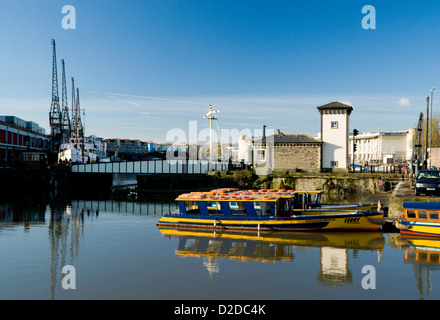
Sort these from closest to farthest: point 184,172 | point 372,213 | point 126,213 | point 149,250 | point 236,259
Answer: point 236,259 < point 149,250 < point 372,213 < point 126,213 < point 184,172

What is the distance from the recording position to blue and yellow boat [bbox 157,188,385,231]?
24938 mm

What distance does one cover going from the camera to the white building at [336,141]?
56906 mm

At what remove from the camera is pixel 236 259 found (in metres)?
18.9

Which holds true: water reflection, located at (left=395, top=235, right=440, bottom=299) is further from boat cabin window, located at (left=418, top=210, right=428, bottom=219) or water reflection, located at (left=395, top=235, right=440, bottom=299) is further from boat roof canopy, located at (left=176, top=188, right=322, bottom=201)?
boat roof canopy, located at (left=176, top=188, right=322, bottom=201)

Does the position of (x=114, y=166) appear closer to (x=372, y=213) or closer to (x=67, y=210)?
(x=67, y=210)

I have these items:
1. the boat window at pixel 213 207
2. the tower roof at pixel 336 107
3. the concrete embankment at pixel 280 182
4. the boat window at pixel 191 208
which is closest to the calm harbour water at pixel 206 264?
the boat window at pixel 213 207

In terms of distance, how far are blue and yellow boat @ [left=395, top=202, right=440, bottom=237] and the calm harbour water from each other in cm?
93

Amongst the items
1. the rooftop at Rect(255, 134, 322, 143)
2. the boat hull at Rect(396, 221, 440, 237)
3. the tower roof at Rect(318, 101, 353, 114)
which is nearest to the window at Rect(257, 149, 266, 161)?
the rooftop at Rect(255, 134, 322, 143)

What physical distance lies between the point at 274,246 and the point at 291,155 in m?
36.6

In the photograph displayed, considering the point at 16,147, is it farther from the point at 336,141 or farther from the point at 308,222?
the point at 308,222

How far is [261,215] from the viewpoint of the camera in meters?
26.4

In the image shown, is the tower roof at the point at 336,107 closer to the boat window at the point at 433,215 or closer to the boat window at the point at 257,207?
the boat window at the point at 257,207
